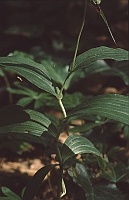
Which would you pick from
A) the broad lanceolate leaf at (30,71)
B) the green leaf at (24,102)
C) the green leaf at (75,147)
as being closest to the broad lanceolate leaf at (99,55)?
the broad lanceolate leaf at (30,71)

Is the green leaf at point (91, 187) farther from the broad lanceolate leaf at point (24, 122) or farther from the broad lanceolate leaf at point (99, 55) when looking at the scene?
the broad lanceolate leaf at point (99, 55)

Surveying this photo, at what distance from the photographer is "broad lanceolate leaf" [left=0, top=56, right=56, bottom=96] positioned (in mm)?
1187

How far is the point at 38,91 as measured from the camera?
1.93 m

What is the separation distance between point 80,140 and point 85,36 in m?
1.70

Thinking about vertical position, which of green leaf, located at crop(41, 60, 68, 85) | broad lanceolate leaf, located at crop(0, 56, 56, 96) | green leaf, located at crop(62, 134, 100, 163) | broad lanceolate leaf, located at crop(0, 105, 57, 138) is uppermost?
green leaf, located at crop(41, 60, 68, 85)

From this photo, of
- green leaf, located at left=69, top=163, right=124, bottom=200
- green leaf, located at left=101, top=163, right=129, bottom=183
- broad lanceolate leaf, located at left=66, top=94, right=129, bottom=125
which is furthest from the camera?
green leaf, located at left=101, top=163, right=129, bottom=183

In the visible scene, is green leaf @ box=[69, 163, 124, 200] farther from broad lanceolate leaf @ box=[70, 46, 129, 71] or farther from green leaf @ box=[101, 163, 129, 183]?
broad lanceolate leaf @ box=[70, 46, 129, 71]

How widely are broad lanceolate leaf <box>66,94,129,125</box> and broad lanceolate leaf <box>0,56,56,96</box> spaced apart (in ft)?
0.36

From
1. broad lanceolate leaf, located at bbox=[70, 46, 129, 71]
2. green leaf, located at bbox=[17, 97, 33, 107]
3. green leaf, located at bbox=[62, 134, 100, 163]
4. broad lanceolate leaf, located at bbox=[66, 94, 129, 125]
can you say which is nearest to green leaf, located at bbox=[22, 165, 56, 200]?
green leaf, located at bbox=[62, 134, 100, 163]

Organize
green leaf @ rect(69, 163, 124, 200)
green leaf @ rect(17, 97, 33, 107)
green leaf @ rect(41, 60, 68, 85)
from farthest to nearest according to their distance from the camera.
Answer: green leaf @ rect(41, 60, 68, 85) < green leaf @ rect(17, 97, 33, 107) < green leaf @ rect(69, 163, 124, 200)

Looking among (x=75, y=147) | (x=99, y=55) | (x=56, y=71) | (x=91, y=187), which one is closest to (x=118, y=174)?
(x=91, y=187)

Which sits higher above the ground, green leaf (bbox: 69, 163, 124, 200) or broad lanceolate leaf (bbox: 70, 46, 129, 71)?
broad lanceolate leaf (bbox: 70, 46, 129, 71)

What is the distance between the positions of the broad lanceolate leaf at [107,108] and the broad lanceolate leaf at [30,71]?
110mm

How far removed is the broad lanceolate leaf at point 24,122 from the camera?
1.18m
